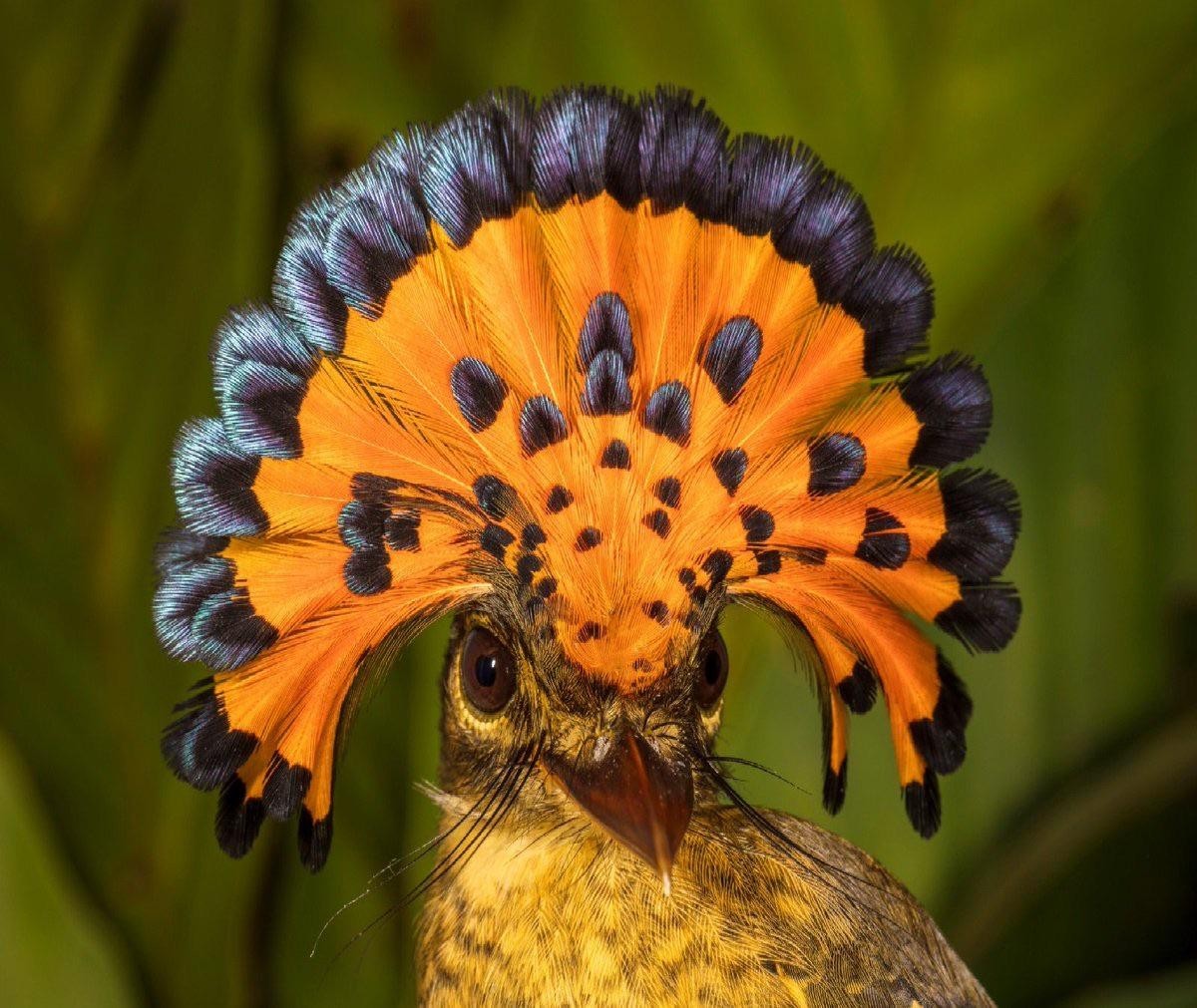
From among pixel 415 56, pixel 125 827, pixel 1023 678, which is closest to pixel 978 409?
pixel 1023 678

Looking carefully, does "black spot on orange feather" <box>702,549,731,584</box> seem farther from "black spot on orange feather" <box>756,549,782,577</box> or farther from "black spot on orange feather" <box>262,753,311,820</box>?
"black spot on orange feather" <box>262,753,311,820</box>

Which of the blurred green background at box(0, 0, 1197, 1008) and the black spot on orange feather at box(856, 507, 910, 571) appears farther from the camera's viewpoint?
the blurred green background at box(0, 0, 1197, 1008)

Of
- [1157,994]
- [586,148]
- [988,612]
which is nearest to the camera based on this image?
[586,148]

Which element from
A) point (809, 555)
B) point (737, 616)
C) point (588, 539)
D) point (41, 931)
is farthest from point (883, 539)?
point (41, 931)

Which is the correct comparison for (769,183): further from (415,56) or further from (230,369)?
(415,56)

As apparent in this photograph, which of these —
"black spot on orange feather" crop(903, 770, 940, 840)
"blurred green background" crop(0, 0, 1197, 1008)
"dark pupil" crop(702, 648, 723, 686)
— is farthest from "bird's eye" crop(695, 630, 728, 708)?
"blurred green background" crop(0, 0, 1197, 1008)

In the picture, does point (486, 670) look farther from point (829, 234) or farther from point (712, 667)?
point (829, 234)
